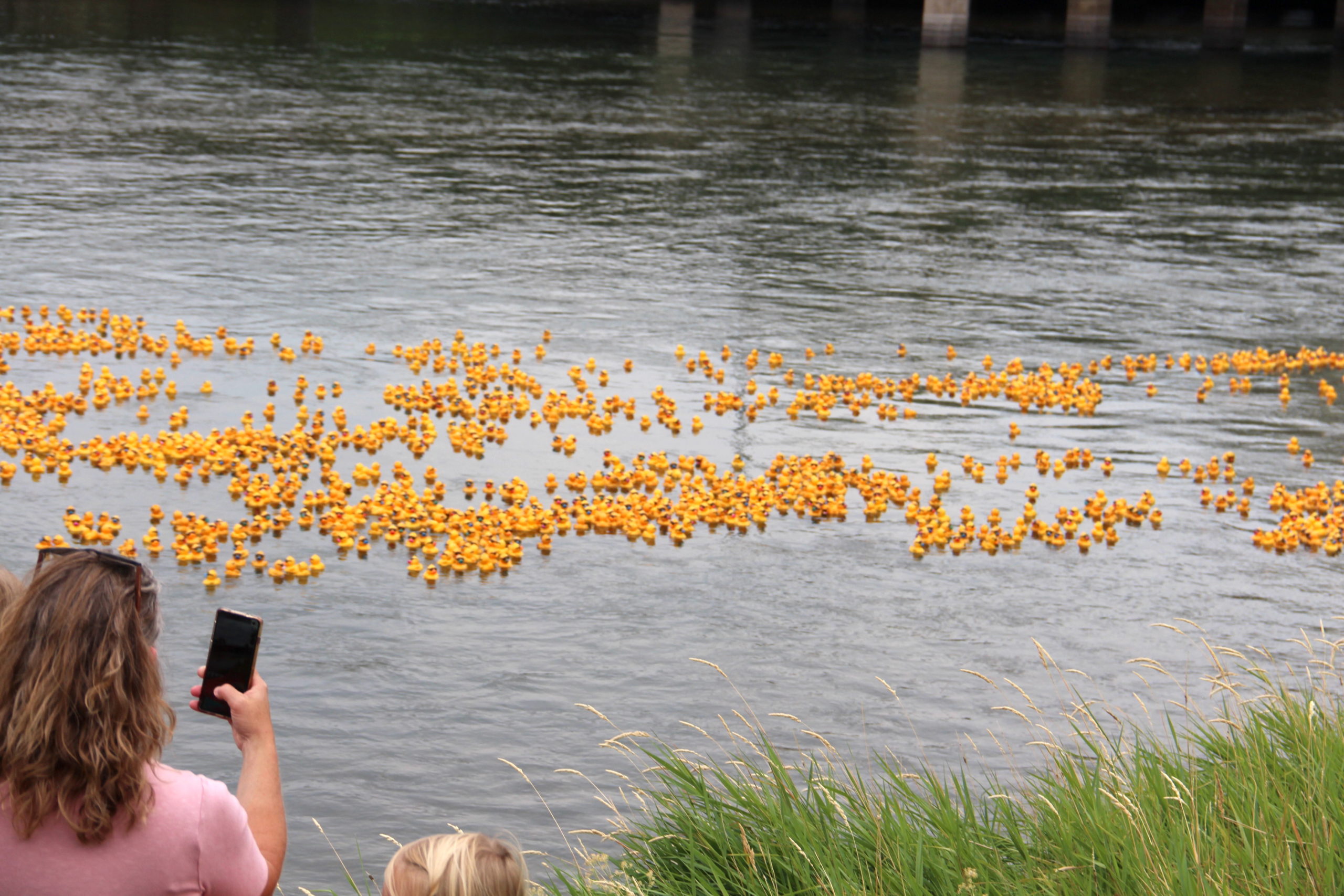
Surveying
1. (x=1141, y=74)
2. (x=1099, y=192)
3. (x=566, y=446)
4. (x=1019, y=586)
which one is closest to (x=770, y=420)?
(x=566, y=446)

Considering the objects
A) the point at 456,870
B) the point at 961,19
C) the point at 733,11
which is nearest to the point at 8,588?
the point at 456,870

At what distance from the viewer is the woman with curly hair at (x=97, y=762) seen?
10.8 feet

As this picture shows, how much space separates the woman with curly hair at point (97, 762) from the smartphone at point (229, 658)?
10.5 inches

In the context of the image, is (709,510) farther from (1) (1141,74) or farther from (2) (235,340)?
(1) (1141,74)

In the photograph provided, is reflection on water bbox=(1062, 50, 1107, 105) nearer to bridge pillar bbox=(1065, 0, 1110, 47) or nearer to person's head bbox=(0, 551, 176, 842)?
bridge pillar bbox=(1065, 0, 1110, 47)

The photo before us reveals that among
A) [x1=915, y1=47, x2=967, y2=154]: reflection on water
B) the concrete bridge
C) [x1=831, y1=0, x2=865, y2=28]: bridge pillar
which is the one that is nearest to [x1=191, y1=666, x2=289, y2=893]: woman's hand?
[x1=915, y1=47, x2=967, y2=154]: reflection on water

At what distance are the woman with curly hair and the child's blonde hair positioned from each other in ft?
1.36

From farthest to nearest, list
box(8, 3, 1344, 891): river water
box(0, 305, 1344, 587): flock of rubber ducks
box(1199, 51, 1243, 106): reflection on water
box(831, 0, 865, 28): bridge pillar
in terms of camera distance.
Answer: box(831, 0, 865, 28): bridge pillar → box(1199, 51, 1243, 106): reflection on water → box(0, 305, 1344, 587): flock of rubber ducks → box(8, 3, 1344, 891): river water

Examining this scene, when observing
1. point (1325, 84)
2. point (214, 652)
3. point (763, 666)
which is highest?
point (1325, 84)

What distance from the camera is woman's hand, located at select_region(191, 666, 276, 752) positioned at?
3.77 metres

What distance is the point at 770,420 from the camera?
14.5 metres

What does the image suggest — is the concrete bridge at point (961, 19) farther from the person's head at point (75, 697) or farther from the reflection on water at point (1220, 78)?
the person's head at point (75, 697)

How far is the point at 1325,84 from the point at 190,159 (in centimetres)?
3557

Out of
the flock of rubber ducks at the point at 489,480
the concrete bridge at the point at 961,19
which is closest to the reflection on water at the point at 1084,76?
the concrete bridge at the point at 961,19
